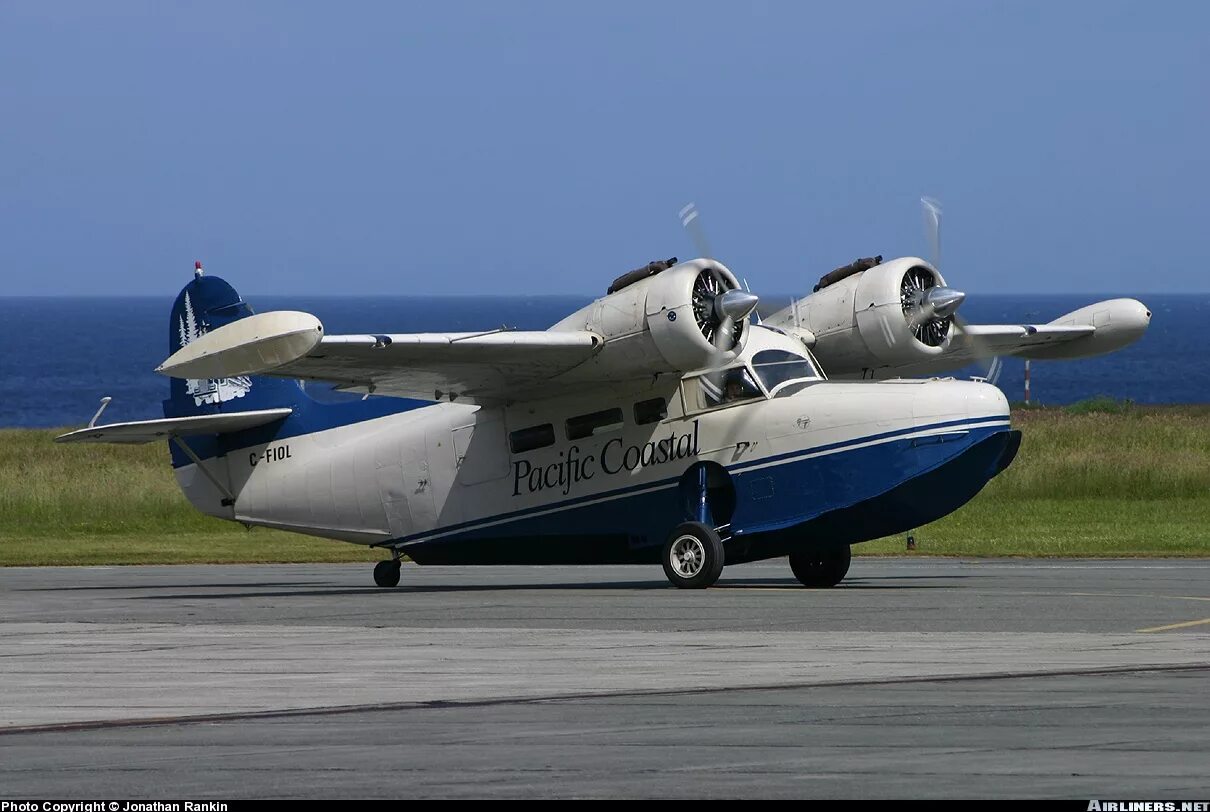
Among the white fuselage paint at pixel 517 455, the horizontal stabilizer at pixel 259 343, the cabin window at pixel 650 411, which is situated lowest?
the white fuselage paint at pixel 517 455

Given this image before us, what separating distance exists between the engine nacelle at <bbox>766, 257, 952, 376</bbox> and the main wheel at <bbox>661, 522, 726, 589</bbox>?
3.29m

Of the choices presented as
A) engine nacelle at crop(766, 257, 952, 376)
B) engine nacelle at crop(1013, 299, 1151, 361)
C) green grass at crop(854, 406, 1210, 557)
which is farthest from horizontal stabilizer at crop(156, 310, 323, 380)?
green grass at crop(854, 406, 1210, 557)

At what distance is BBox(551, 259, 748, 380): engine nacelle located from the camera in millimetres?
20812

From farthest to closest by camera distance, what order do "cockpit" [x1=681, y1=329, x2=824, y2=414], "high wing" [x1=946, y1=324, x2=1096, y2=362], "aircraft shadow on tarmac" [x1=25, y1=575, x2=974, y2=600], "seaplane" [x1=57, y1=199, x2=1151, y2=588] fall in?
"high wing" [x1=946, y1=324, x2=1096, y2=362]
"aircraft shadow on tarmac" [x1=25, y1=575, x2=974, y2=600]
"cockpit" [x1=681, y1=329, x2=824, y2=414]
"seaplane" [x1=57, y1=199, x2=1151, y2=588]

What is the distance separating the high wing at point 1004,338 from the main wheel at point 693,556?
4.71 metres

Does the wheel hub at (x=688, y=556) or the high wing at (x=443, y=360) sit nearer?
the high wing at (x=443, y=360)

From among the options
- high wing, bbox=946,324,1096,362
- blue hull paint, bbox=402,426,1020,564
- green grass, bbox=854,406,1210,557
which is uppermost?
high wing, bbox=946,324,1096,362

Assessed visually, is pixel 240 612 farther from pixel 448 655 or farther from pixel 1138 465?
pixel 1138 465

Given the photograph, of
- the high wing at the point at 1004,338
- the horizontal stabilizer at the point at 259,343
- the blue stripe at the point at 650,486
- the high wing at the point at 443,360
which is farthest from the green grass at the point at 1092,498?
the horizontal stabilizer at the point at 259,343

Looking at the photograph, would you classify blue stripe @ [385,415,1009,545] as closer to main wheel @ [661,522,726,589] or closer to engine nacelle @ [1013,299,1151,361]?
main wheel @ [661,522,726,589]

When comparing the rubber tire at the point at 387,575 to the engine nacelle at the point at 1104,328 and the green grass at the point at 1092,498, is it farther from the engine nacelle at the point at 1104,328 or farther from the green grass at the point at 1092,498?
the green grass at the point at 1092,498

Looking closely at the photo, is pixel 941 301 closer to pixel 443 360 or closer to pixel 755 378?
pixel 755 378

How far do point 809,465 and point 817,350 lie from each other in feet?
8.27

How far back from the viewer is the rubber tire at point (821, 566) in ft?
75.3
